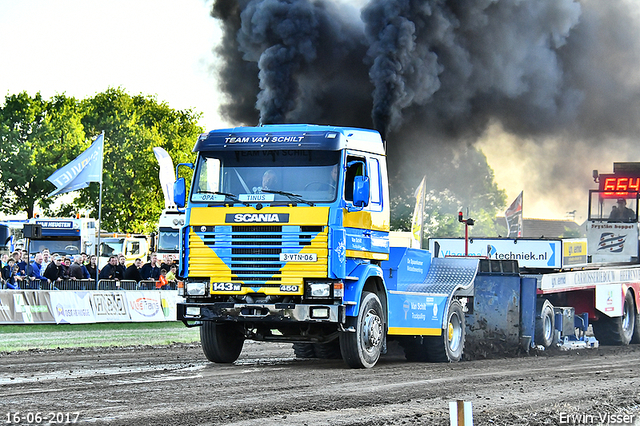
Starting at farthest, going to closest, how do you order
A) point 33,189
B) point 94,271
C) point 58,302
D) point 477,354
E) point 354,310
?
point 33,189, point 94,271, point 58,302, point 477,354, point 354,310

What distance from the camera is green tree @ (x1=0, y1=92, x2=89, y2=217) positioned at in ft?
183

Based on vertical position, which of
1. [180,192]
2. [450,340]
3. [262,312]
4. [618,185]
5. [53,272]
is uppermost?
[618,185]

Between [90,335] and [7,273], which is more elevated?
[7,273]

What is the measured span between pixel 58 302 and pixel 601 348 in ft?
41.0

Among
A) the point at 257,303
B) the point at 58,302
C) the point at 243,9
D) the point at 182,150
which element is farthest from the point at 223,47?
the point at 182,150

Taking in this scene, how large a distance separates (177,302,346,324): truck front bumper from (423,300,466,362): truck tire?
2.91 meters

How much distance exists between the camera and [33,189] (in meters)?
57.0

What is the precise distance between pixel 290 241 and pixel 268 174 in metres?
1.02

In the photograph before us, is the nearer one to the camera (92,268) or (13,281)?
(13,281)

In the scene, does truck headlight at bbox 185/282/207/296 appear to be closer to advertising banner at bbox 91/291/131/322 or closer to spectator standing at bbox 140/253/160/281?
advertising banner at bbox 91/291/131/322

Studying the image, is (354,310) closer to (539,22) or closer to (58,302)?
(58,302)

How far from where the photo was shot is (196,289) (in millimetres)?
12227
